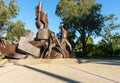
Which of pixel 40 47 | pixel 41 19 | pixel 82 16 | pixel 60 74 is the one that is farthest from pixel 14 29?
pixel 60 74

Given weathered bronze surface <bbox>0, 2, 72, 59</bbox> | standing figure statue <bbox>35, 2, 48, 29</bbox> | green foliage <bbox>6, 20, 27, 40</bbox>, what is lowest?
weathered bronze surface <bbox>0, 2, 72, 59</bbox>

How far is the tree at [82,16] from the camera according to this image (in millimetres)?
48031

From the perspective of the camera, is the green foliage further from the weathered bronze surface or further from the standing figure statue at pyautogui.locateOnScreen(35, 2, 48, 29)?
the weathered bronze surface

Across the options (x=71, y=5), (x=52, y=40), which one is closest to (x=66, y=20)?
(x=71, y=5)

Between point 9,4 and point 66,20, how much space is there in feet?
37.6

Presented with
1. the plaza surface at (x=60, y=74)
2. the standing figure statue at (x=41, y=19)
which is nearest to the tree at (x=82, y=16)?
the standing figure statue at (x=41, y=19)

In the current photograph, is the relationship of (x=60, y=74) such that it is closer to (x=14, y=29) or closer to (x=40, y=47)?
(x=40, y=47)

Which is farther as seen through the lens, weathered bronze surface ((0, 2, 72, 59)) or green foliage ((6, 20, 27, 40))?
green foliage ((6, 20, 27, 40))

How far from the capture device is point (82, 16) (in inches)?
1898

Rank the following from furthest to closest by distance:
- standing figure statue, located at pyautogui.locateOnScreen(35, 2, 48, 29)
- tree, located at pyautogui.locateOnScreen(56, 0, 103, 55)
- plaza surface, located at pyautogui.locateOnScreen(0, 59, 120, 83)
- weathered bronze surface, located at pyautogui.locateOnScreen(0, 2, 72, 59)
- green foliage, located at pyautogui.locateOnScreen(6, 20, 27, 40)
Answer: tree, located at pyautogui.locateOnScreen(56, 0, 103, 55)
green foliage, located at pyautogui.locateOnScreen(6, 20, 27, 40)
standing figure statue, located at pyautogui.locateOnScreen(35, 2, 48, 29)
weathered bronze surface, located at pyautogui.locateOnScreen(0, 2, 72, 59)
plaza surface, located at pyautogui.locateOnScreen(0, 59, 120, 83)

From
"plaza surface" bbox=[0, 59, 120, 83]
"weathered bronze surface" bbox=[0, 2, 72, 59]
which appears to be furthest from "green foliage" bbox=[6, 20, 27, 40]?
"plaza surface" bbox=[0, 59, 120, 83]

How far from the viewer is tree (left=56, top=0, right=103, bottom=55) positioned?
48.0 m

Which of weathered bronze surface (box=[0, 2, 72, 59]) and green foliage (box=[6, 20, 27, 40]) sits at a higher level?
green foliage (box=[6, 20, 27, 40])

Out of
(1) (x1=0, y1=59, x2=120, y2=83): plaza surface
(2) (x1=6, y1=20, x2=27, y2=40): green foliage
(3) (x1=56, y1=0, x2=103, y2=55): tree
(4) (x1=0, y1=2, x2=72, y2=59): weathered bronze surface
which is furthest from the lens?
(3) (x1=56, y1=0, x2=103, y2=55): tree
